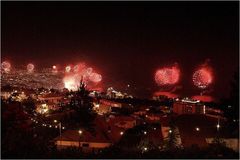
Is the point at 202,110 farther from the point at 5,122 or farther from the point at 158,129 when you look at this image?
the point at 5,122

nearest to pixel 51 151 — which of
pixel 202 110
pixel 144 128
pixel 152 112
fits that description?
pixel 144 128

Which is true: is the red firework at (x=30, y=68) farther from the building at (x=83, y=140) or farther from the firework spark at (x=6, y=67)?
the building at (x=83, y=140)

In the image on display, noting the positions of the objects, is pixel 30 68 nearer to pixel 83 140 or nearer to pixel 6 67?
pixel 6 67

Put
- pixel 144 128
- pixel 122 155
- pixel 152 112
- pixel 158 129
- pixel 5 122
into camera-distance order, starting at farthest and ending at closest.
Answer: pixel 152 112, pixel 144 128, pixel 158 129, pixel 5 122, pixel 122 155

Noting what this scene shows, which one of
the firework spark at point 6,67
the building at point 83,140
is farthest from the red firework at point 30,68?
the building at point 83,140

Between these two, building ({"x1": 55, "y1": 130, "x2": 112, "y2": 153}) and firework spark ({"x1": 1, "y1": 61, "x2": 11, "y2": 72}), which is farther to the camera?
firework spark ({"x1": 1, "y1": 61, "x2": 11, "y2": 72})

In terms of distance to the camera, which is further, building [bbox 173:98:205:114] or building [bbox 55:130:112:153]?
building [bbox 173:98:205:114]

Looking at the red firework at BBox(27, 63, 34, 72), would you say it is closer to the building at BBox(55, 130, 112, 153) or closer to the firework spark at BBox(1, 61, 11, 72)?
the firework spark at BBox(1, 61, 11, 72)

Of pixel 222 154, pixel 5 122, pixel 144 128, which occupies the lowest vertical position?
pixel 144 128

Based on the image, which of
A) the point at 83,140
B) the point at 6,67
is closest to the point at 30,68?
the point at 6,67

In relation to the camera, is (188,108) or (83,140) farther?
(188,108)

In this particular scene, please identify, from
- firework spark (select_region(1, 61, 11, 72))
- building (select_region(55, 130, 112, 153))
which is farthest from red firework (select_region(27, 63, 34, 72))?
building (select_region(55, 130, 112, 153))
